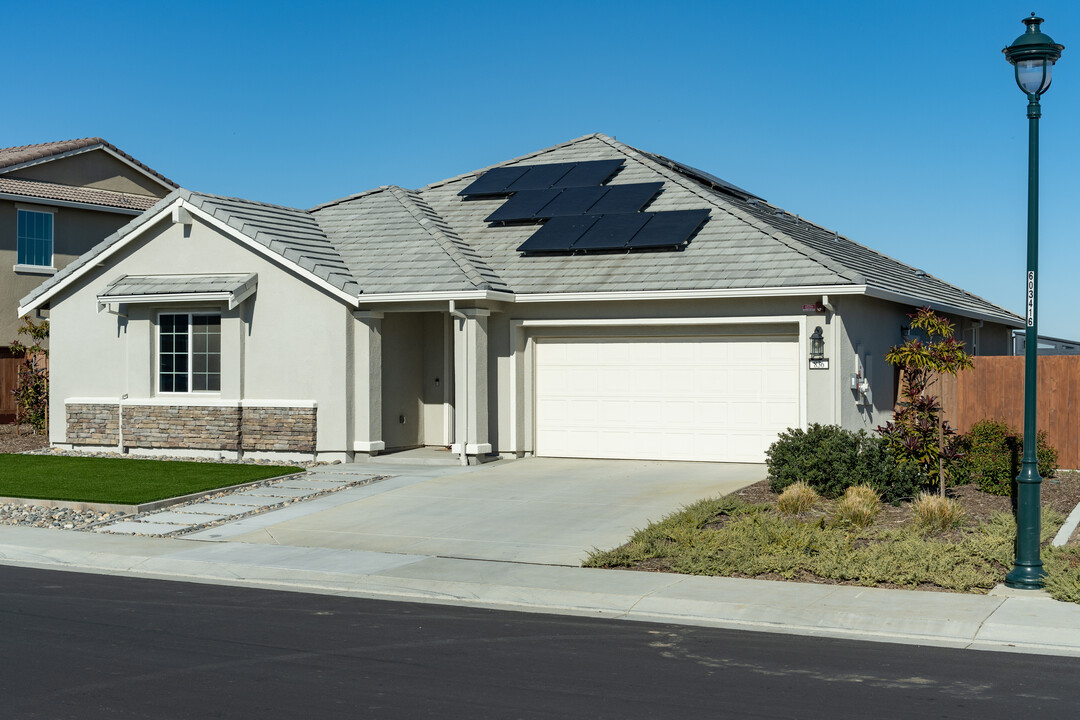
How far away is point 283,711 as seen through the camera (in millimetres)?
7102

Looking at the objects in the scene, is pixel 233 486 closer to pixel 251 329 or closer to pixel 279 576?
pixel 251 329

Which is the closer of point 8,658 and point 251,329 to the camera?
point 8,658

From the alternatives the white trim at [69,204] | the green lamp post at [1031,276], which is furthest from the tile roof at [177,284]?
the green lamp post at [1031,276]

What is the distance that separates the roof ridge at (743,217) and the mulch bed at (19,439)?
13582 mm

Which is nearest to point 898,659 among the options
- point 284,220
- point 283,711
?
point 283,711

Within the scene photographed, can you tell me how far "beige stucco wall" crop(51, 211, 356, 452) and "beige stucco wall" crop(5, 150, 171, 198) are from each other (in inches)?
432

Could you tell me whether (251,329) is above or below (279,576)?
above

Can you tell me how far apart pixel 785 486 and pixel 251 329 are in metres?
10.2

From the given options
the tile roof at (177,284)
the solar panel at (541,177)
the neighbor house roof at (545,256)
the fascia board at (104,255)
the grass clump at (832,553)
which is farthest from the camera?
the solar panel at (541,177)

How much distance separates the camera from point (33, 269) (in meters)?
30.4

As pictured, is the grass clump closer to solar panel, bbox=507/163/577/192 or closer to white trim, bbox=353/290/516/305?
white trim, bbox=353/290/516/305

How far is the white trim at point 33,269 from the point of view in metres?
30.1

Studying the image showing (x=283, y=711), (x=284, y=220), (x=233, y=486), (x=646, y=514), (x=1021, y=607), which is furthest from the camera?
(x=284, y=220)

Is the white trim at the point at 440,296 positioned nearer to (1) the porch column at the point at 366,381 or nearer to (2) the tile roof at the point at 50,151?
(1) the porch column at the point at 366,381
